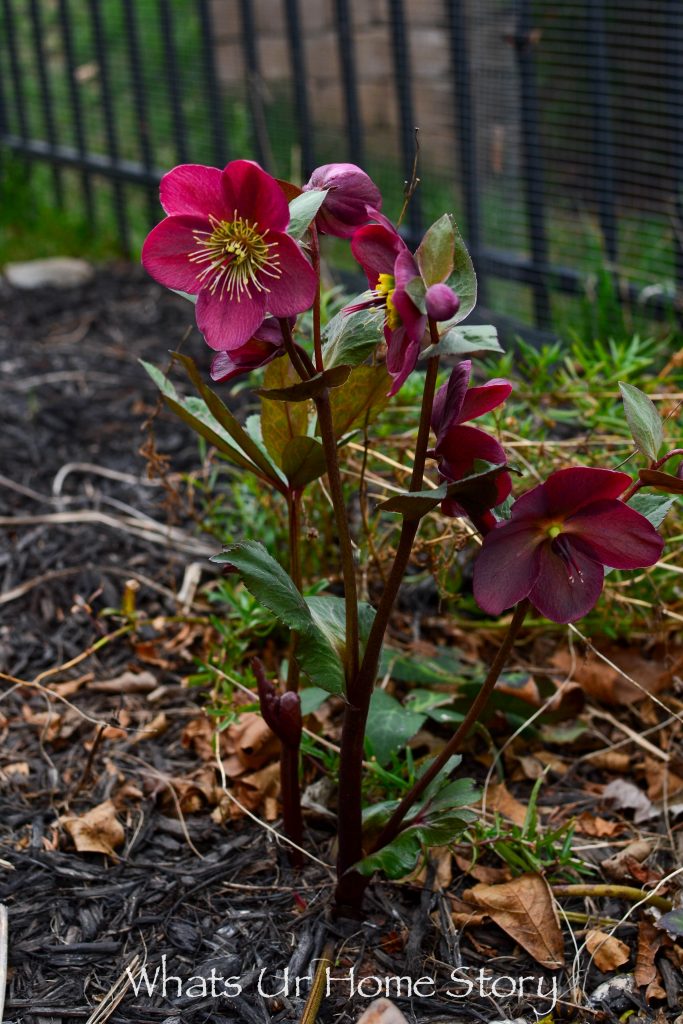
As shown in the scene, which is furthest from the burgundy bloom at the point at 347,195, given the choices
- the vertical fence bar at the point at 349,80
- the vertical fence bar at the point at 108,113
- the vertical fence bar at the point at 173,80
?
the vertical fence bar at the point at 108,113

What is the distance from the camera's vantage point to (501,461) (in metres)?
1.12

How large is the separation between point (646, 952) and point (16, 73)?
186 inches

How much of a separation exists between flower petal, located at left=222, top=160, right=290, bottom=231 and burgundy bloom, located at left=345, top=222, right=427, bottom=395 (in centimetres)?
8

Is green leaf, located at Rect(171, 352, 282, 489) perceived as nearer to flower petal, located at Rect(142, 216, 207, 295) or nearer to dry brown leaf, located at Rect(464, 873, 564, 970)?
flower petal, located at Rect(142, 216, 207, 295)

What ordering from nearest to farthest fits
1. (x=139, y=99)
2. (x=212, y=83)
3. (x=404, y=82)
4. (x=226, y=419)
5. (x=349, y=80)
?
1. (x=226, y=419)
2. (x=404, y=82)
3. (x=349, y=80)
4. (x=212, y=83)
5. (x=139, y=99)

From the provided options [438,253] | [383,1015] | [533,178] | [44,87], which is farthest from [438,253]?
[44,87]

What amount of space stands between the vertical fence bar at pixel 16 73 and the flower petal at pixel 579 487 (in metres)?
4.56

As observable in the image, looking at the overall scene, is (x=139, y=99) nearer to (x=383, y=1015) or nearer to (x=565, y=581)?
(x=565, y=581)

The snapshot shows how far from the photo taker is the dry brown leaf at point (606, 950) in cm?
141

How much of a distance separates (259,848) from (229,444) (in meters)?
0.60

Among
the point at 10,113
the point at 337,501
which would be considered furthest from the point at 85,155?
the point at 337,501

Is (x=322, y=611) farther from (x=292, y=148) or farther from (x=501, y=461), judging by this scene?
(x=292, y=148)

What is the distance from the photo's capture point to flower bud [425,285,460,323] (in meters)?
0.97

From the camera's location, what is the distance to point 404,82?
3.67 metres
